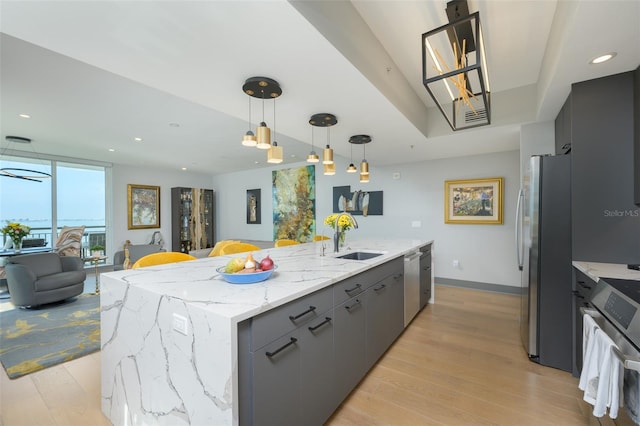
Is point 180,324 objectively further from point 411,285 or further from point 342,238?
point 411,285

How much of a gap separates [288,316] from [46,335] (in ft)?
10.9

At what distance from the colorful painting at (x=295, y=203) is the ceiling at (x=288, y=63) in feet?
8.94

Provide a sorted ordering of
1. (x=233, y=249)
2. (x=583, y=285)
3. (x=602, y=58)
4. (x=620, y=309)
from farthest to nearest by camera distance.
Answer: (x=233, y=249) < (x=583, y=285) < (x=602, y=58) < (x=620, y=309)

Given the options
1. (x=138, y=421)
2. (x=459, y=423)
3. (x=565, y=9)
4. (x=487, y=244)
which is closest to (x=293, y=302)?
(x=138, y=421)

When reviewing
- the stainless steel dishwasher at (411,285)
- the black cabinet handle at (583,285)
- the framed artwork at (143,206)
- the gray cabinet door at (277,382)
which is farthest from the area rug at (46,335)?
the black cabinet handle at (583,285)

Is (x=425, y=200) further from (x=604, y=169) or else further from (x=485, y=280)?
(x=604, y=169)

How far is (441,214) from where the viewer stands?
4941 millimetres

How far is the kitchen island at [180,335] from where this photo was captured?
1.08m

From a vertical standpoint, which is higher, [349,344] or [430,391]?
[349,344]

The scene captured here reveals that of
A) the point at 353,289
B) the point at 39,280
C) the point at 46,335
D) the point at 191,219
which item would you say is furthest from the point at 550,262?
the point at 191,219

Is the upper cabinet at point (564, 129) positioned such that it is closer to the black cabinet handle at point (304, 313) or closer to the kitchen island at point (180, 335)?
the kitchen island at point (180, 335)

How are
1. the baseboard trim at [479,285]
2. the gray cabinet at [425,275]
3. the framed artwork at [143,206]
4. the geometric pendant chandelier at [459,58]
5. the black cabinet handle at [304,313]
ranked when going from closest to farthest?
the black cabinet handle at [304,313], the geometric pendant chandelier at [459,58], the gray cabinet at [425,275], the baseboard trim at [479,285], the framed artwork at [143,206]

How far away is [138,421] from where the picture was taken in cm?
147

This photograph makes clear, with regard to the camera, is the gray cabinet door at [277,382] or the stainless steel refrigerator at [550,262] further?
the stainless steel refrigerator at [550,262]
